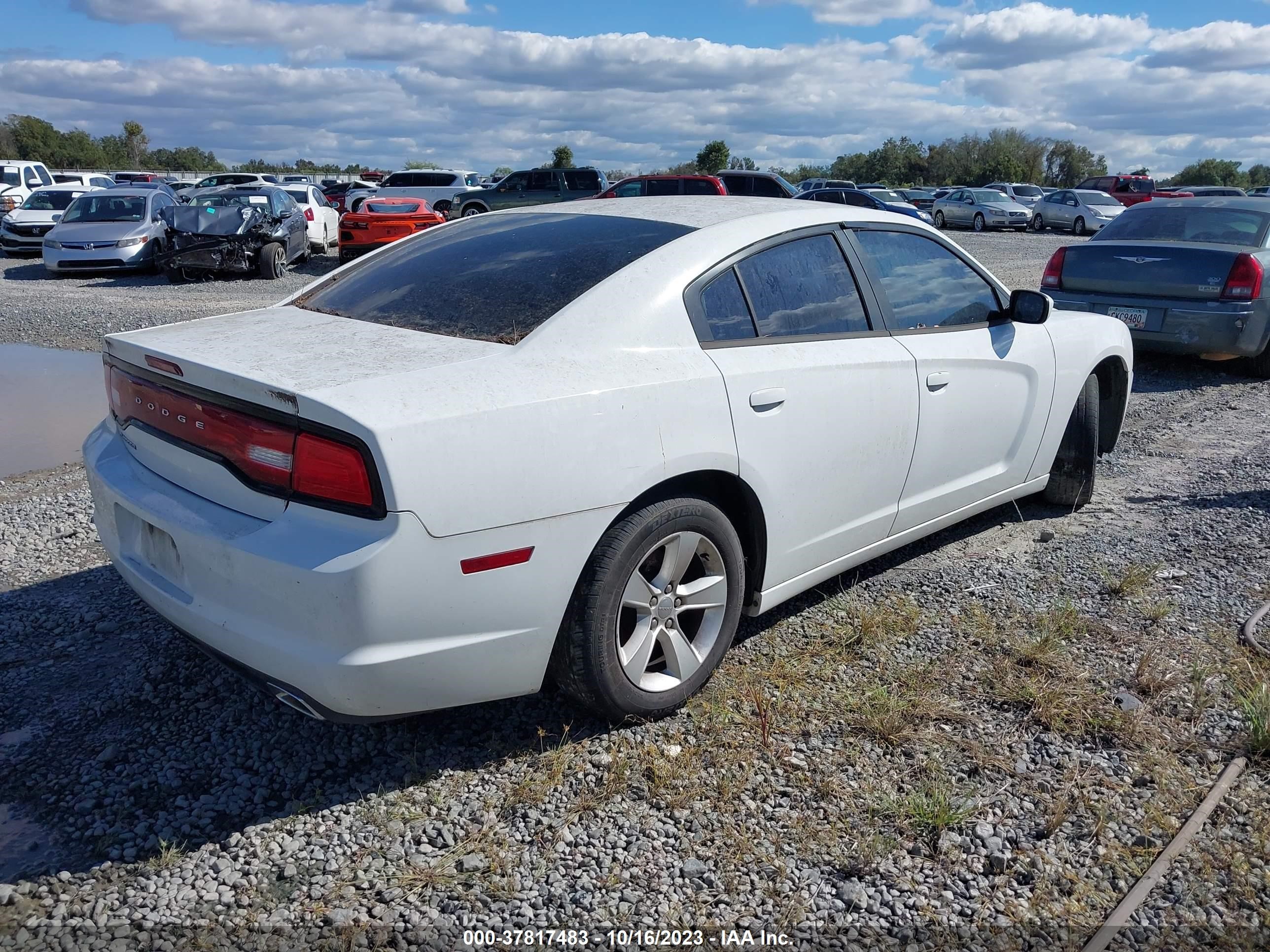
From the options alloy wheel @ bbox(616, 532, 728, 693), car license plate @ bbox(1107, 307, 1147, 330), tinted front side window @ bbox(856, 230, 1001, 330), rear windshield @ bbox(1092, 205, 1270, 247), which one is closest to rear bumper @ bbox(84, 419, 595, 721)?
alloy wheel @ bbox(616, 532, 728, 693)

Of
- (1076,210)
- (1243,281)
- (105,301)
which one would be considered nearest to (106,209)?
(105,301)

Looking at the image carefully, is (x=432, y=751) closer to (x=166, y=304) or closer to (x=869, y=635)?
(x=869, y=635)

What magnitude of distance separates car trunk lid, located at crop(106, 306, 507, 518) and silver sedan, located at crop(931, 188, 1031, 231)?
3462 cm

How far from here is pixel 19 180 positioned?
26.6 meters

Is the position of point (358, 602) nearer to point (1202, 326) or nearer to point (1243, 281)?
point (1202, 326)

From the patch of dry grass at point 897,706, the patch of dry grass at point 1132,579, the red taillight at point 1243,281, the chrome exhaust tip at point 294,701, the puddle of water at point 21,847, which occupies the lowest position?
the puddle of water at point 21,847

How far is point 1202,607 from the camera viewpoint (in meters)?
4.12

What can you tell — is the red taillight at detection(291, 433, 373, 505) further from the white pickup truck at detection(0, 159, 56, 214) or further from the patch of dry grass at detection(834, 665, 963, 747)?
the white pickup truck at detection(0, 159, 56, 214)

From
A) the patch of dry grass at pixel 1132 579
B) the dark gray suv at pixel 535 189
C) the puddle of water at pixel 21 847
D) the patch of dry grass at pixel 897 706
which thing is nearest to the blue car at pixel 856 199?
the dark gray suv at pixel 535 189

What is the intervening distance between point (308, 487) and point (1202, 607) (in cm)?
360

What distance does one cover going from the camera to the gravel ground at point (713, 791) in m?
2.43

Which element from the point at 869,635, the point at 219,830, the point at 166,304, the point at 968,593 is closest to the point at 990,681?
the point at 869,635

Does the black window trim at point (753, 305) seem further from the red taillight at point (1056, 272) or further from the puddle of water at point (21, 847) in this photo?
the red taillight at point (1056, 272)

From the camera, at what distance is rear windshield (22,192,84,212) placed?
2195 cm
